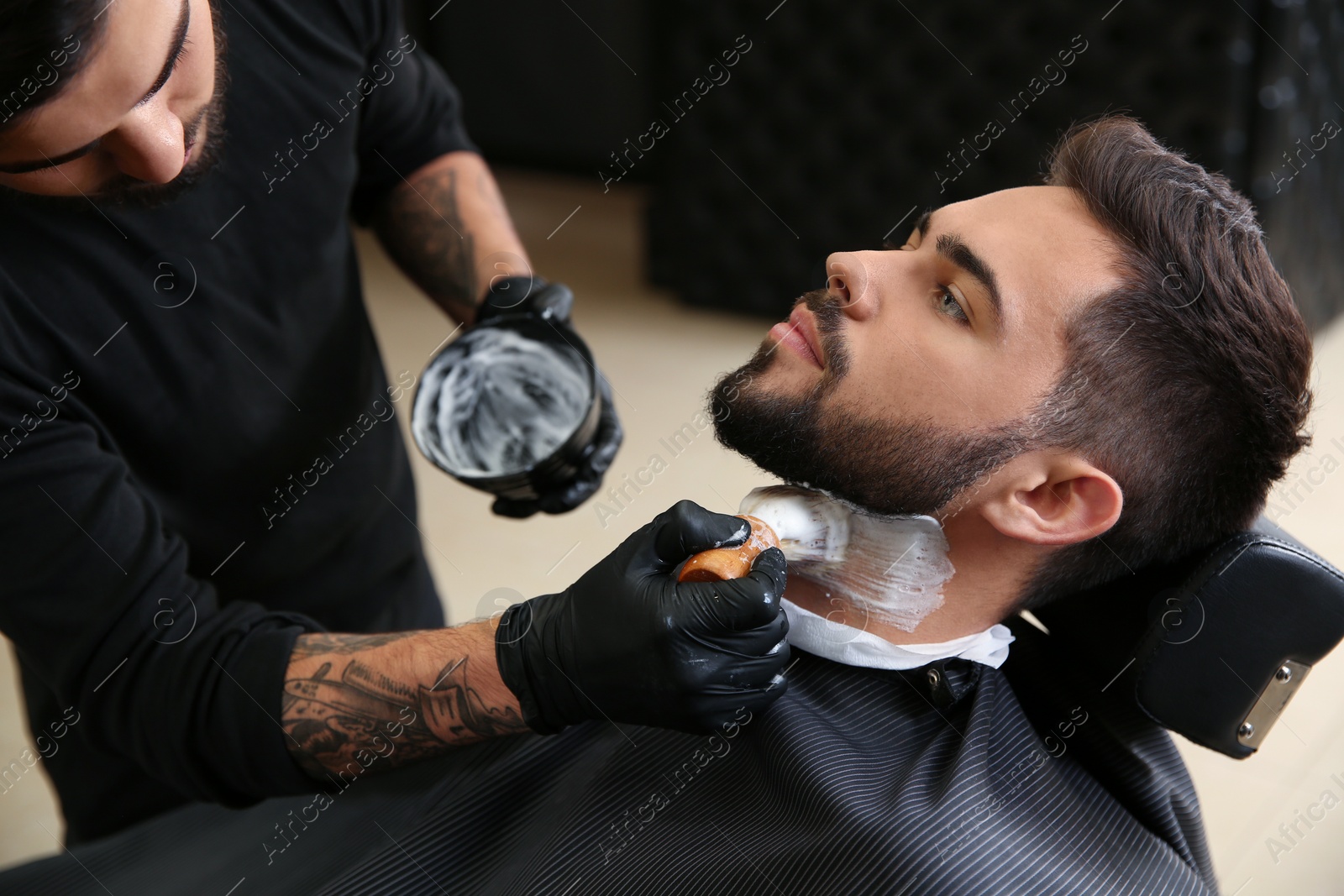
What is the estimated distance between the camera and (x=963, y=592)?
1486mm

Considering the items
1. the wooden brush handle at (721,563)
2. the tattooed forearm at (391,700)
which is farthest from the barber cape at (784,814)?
the wooden brush handle at (721,563)

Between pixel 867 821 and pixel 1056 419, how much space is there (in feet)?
1.83

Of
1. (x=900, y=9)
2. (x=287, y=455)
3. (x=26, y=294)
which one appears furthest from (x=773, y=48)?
(x=26, y=294)

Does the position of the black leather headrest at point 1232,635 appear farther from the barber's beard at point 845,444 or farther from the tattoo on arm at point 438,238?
the tattoo on arm at point 438,238

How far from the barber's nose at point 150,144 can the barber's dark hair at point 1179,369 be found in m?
1.15

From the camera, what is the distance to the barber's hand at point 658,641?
1.21m

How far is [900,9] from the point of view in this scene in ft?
12.4

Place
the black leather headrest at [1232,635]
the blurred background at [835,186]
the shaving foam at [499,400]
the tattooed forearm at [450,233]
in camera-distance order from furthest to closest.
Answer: the blurred background at [835,186] → the tattooed forearm at [450,233] → the shaving foam at [499,400] → the black leather headrest at [1232,635]

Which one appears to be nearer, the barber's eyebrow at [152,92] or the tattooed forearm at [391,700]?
the barber's eyebrow at [152,92]

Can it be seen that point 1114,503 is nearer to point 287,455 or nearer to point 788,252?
point 287,455

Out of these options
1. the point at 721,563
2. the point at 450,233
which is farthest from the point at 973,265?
the point at 450,233

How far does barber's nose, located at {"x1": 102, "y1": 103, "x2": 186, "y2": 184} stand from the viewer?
1271mm

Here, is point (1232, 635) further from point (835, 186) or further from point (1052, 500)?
point (835, 186)

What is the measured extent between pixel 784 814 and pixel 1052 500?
543 millimetres
